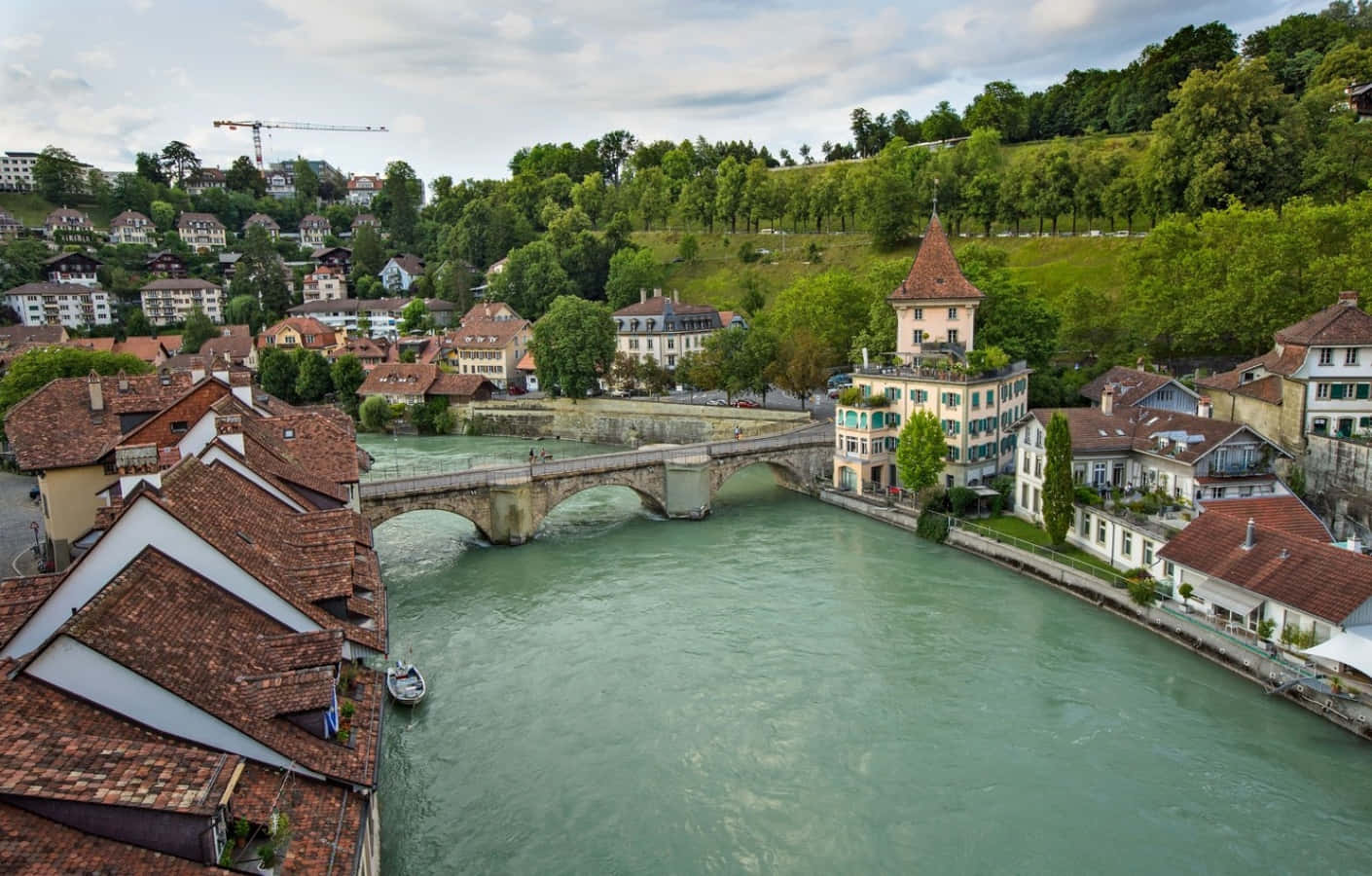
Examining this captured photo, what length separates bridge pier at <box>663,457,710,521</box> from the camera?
42.4m

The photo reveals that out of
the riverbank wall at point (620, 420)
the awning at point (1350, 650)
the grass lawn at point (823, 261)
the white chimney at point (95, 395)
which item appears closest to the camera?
the awning at point (1350, 650)

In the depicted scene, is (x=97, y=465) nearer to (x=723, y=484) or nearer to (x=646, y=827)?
(x=646, y=827)

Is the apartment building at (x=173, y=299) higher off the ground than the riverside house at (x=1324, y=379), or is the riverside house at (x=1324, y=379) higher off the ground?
the apartment building at (x=173, y=299)

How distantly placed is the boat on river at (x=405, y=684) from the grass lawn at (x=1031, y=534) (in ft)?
70.1

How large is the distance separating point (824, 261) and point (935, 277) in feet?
136

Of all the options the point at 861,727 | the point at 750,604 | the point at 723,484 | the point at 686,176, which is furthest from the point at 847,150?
the point at 861,727

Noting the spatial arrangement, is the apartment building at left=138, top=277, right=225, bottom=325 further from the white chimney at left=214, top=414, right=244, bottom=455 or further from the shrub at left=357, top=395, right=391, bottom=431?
the white chimney at left=214, top=414, right=244, bottom=455

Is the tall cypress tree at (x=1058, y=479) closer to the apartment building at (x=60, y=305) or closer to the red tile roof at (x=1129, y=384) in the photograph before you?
the red tile roof at (x=1129, y=384)

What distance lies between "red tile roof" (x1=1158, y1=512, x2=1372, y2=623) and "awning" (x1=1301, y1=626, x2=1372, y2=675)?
462 millimetres

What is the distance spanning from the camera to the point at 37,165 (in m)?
130

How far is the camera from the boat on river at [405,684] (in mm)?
23297

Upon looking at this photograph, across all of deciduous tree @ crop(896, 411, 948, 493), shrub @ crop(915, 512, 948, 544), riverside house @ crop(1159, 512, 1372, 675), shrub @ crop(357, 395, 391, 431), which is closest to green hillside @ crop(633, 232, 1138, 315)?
deciduous tree @ crop(896, 411, 948, 493)

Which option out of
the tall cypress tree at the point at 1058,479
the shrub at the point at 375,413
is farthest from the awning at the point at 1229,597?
the shrub at the point at 375,413

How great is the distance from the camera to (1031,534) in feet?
115
